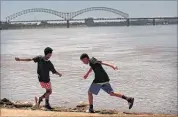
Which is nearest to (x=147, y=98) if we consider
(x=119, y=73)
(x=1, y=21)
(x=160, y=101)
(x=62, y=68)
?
(x=160, y=101)

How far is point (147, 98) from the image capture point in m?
14.5

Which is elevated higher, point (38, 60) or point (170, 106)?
point (38, 60)

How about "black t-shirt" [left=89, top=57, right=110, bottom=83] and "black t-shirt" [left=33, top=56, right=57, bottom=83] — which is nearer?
"black t-shirt" [left=89, top=57, right=110, bottom=83]

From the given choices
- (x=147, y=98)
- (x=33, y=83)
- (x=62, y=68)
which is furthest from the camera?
(x=62, y=68)

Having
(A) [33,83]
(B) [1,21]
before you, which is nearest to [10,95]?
(A) [33,83]

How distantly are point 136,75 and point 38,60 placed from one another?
10774 millimetres

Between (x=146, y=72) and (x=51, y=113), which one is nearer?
(x=51, y=113)

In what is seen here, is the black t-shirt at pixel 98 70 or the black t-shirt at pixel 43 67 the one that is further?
the black t-shirt at pixel 43 67

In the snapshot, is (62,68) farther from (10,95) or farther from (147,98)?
(147,98)

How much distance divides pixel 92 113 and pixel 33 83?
8704mm

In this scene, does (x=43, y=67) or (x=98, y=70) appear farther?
(x=43, y=67)

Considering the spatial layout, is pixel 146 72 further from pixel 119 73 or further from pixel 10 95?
pixel 10 95

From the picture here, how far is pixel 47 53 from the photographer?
9.98 meters

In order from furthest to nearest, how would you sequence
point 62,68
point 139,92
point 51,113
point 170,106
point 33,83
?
point 62,68
point 33,83
point 139,92
point 170,106
point 51,113
